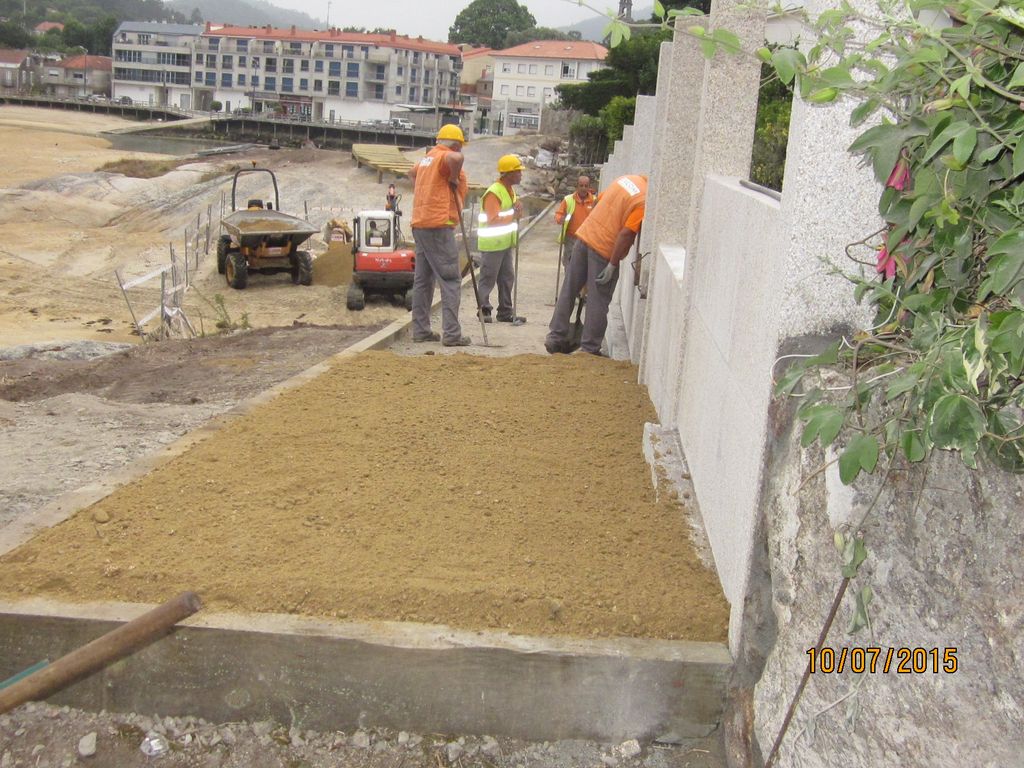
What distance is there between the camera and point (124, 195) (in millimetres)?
42031

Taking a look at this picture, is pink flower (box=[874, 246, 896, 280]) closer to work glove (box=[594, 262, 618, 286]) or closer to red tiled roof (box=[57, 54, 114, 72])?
work glove (box=[594, 262, 618, 286])

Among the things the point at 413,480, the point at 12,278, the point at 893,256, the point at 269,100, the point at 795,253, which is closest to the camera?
the point at 893,256

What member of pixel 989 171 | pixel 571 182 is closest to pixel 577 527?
pixel 989 171

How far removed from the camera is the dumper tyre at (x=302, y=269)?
66.7 feet

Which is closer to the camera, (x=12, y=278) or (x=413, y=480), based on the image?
(x=413, y=480)

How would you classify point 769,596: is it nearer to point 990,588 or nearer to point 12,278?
point 990,588

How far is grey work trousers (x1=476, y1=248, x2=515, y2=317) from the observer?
11062 mm

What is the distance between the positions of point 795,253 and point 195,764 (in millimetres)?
2517

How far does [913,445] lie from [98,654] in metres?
2.46

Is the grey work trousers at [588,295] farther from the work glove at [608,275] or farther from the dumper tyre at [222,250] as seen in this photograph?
the dumper tyre at [222,250]

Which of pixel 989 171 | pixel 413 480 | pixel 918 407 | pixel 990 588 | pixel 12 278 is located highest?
pixel 989 171

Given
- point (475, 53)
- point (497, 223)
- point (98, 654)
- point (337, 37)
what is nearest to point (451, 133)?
point (497, 223)

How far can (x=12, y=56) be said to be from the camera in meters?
122

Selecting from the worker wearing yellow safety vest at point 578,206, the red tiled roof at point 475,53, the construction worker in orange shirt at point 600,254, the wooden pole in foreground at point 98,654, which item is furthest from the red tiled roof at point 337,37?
the wooden pole in foreground at point 98,654
